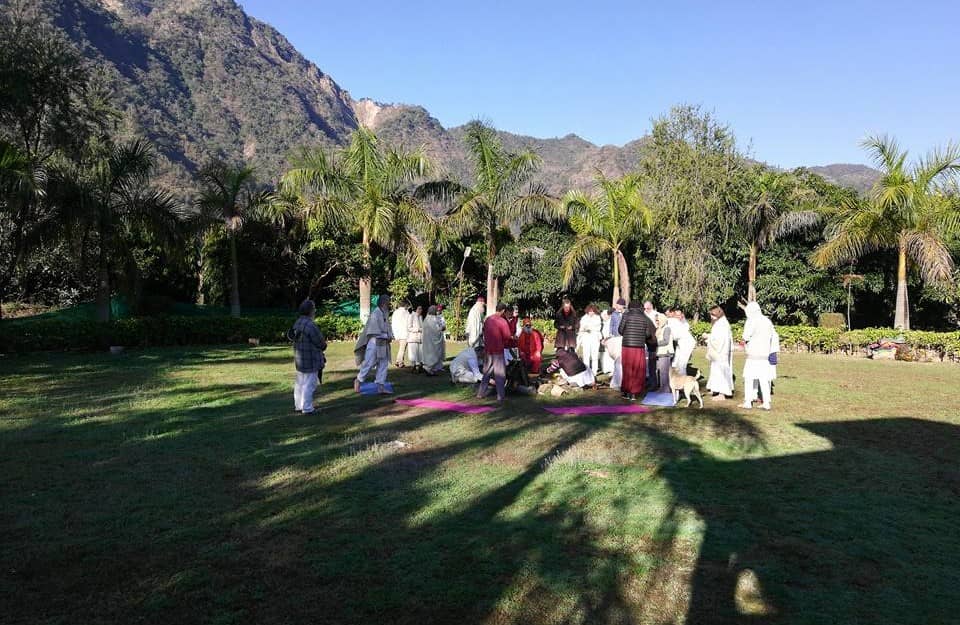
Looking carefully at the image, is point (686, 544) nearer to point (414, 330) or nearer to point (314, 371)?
point (314, 371)

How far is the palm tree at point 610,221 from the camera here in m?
23.2

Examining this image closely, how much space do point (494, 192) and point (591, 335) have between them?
11.6 m

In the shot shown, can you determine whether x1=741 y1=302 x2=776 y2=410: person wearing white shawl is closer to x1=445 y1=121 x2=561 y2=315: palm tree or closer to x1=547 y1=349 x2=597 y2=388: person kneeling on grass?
x1=547 y1=349 x2=597 y2=388: person kneeling on grass

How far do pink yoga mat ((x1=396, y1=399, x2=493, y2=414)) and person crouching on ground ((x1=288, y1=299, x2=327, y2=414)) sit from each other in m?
1.64

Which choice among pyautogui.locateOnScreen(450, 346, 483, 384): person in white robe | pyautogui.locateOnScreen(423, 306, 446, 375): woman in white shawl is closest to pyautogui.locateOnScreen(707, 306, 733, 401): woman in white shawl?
pyautogui.locateOnScreen(450, 346, 483, 384): person in white robe

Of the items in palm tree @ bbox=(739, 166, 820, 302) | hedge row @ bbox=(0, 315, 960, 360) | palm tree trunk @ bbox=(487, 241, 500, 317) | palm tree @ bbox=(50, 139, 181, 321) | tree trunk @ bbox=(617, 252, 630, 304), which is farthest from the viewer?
palm tree trunk @ bbox=(487, 241, 500, 317)

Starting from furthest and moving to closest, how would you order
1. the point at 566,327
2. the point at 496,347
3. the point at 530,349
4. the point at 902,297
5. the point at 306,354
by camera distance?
the point at 902,297
the point at 530,349
the point at 566,327
the point at 496,347
the point at 306,354

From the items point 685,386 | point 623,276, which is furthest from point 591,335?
point 623,276

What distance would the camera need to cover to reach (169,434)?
8039 mm

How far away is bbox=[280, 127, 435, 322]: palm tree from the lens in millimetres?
23422

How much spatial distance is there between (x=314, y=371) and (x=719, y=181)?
59.0ft

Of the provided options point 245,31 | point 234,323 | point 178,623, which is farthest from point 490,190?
point 245,31

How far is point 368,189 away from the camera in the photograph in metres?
23.3

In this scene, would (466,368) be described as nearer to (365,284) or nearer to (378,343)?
(378,343)
